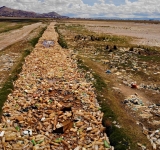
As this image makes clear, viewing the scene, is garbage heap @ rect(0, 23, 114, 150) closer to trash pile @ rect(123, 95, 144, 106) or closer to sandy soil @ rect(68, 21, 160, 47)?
trash pile @ rect(123, 95, 144, 106)

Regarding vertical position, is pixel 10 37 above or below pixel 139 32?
below

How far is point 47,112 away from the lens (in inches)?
439

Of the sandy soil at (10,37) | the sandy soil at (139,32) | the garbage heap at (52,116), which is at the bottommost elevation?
the garbage heap at (52,116)

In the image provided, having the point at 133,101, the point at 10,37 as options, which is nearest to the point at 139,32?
the point at 10,37

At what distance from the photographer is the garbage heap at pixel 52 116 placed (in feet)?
29.1

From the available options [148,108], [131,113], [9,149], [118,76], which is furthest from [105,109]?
[118,76]

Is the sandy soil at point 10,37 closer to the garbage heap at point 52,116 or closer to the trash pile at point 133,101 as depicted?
the garbage heap at point 52,116

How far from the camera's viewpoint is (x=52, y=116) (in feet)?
35.2

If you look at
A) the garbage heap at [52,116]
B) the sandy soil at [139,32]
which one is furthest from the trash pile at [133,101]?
the sandy soil at [139,32]

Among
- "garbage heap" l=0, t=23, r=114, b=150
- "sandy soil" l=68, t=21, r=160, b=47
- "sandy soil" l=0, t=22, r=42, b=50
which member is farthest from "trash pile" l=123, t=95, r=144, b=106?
"sandy soil" l=68, t=21, r=160, b=47

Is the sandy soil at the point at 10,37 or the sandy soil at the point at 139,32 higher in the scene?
the sandy soil at the point at 139,32

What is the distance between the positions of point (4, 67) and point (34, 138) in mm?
12879

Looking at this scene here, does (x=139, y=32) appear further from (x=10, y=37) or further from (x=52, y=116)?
(x=52, y=116)

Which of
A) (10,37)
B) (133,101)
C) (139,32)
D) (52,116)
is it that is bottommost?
(52,116)
